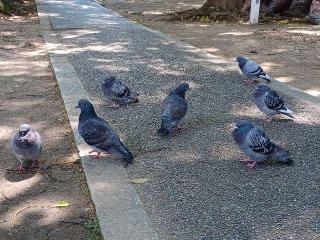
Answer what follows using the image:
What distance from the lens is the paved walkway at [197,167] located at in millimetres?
3469

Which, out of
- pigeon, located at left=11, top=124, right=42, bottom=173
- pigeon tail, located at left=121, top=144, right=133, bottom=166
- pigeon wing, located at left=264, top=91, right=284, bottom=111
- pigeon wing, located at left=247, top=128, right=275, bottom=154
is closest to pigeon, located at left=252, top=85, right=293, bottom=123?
pigeon wing, located at left=264, top=91, right=284, bottom=111

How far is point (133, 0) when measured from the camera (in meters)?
22.8

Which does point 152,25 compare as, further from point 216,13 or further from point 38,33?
point 38,33

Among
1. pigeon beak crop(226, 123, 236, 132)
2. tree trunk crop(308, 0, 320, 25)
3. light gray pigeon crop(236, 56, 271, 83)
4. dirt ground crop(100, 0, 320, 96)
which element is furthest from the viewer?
tree trunk crop(308, 0, 320, 25)

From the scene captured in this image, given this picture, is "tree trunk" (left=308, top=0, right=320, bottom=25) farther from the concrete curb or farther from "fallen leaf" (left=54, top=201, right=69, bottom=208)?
"fallen leaf" (left=54, top=201, right=69, bottom=208)

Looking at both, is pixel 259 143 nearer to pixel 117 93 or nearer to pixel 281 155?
pixel 281 155

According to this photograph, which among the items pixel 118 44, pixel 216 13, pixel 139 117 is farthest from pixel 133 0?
pixel 139 117

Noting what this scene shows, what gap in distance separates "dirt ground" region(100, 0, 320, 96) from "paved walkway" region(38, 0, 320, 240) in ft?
3.56

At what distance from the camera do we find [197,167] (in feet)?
14.5

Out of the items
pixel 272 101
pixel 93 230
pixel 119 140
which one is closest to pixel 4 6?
pixel 272 101

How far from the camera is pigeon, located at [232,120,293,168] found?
4.24 m

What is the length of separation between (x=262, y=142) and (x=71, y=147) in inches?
75.3

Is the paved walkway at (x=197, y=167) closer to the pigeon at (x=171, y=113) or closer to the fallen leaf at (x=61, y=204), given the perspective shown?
the pigeon at (x=171, y=113)

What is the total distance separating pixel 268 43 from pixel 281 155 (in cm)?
740
